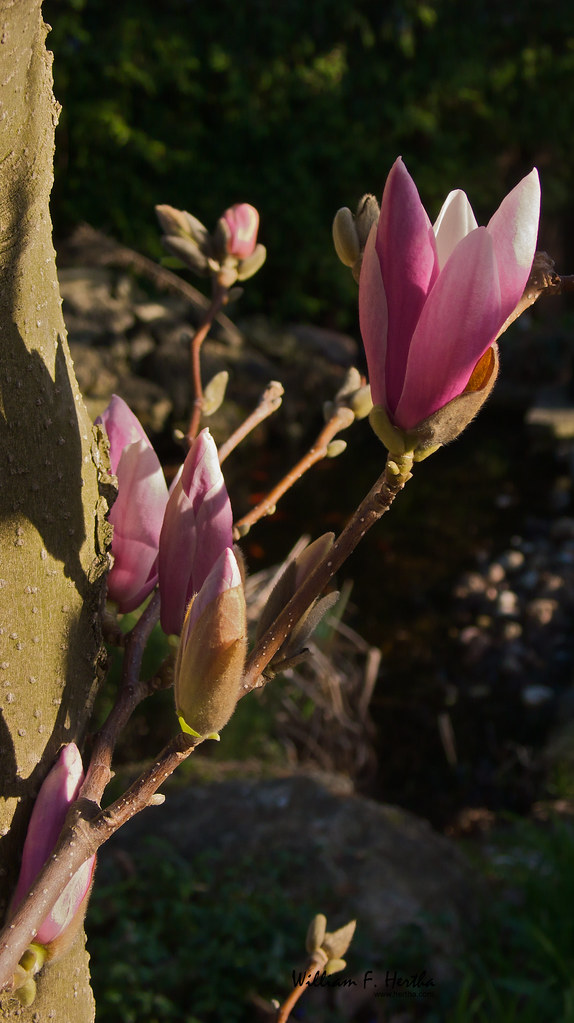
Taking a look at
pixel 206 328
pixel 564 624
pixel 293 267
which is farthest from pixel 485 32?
pixel 206 328

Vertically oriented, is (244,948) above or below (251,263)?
below

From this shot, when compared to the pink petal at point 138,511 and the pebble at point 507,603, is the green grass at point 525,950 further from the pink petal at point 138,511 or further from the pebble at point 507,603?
the pebble at point 507,603

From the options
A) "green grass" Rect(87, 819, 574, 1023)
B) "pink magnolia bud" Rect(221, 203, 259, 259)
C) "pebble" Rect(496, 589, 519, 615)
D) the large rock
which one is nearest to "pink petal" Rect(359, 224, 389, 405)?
"pink magnolia bud" Rect(221, 203, 259, 259)

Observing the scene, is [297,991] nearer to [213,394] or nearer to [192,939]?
[213,394]

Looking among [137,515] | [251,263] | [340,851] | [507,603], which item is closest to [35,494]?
[137,515]

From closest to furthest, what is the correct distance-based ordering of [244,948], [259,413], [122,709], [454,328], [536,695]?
[454,328]
[122,709]
[259,413]
[244,948]
[536,695]

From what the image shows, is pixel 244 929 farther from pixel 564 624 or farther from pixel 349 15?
pixel 349 15
